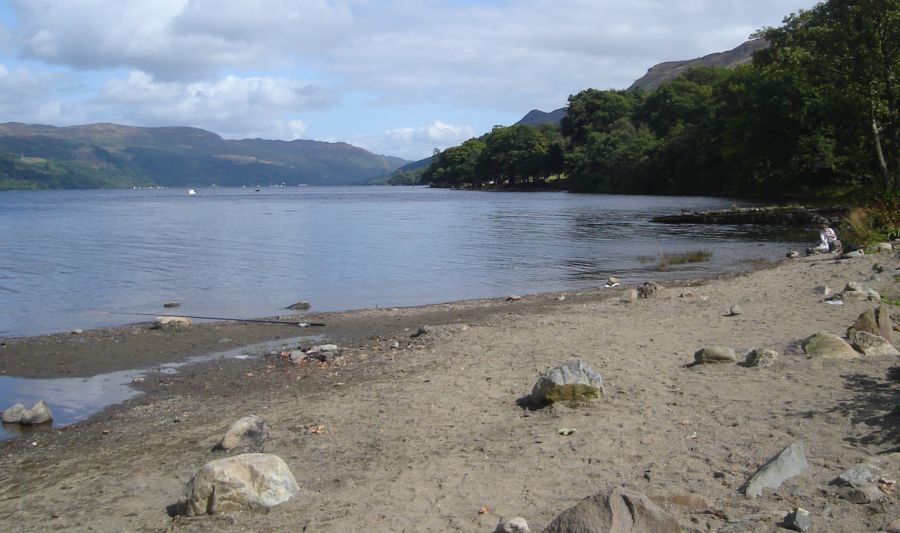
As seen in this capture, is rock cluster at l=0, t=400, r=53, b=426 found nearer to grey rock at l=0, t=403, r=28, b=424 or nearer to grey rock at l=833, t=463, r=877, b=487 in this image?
grey rock at l=0, t=403, r=28, b=424

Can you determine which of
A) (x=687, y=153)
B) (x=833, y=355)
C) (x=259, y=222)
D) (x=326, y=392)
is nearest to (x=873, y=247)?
(x=833, y=355)

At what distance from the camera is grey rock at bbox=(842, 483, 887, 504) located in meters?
5.05

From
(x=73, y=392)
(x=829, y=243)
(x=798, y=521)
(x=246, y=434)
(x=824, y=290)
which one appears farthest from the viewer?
(x=829, y=243)

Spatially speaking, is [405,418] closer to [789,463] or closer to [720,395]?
[720,395]

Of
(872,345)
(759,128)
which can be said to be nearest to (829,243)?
(872,345)

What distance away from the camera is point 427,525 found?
18.6 ft

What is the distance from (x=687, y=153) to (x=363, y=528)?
8973 centimetres

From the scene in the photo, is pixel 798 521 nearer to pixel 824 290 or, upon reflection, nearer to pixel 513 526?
pixel 513 526

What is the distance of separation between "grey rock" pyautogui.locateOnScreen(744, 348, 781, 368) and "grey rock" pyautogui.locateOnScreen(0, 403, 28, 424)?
377 inches

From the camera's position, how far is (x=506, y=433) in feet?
25.2

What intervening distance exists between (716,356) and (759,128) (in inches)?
2691

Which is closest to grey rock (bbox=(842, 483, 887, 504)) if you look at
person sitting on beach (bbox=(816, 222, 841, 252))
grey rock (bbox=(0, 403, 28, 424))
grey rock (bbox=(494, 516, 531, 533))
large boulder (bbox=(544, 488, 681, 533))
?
large boulder (bbox=(544, 488, 681, 533))

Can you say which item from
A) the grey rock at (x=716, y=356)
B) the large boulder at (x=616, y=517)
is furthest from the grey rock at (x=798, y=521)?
the grey rock at (x=716, y=356)

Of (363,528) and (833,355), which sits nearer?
(363,528)
